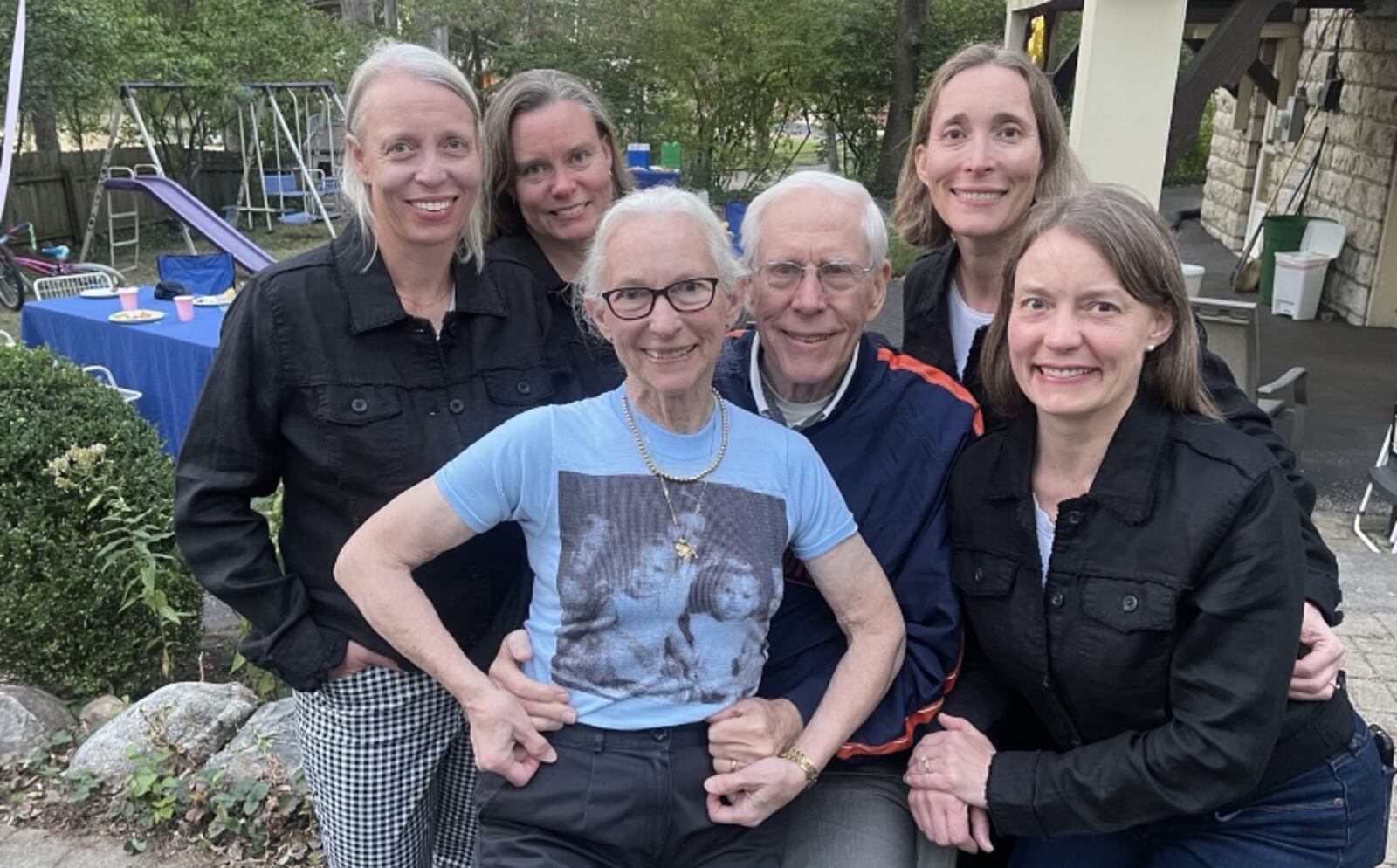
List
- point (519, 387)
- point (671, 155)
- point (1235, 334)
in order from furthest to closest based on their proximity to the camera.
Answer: point (671, 155) < point (1235, 334) < point (519, 387)

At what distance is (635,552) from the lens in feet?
5.87

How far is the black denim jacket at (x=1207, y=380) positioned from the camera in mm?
A: 1968

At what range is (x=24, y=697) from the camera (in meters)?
3.59

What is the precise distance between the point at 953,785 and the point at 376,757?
109 centimetres

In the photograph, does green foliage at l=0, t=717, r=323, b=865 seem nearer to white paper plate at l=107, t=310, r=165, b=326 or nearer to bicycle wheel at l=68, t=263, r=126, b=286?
white paper plate at l=107, t=310, r=165, b=326

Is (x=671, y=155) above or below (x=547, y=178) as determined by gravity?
above

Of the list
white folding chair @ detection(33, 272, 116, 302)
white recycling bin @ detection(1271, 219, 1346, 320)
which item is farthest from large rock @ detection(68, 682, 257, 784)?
white recycling bin @ detection(1271, 219, 1346, 320)

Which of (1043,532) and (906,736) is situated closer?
(1043,532)

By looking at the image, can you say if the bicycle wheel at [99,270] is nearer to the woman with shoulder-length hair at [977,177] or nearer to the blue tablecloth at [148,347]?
the blue tablecloth at [148,347]

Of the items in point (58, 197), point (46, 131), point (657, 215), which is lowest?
point (58, 197)

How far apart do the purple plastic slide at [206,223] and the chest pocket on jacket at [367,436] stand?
31.7 feet

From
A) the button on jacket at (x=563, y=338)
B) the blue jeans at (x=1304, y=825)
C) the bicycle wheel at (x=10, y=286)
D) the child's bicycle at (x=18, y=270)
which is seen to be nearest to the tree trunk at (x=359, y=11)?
the child's bicycle at (x=18, y=270)

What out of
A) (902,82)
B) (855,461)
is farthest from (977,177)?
(902,82)

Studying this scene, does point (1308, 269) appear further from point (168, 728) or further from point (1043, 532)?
point (168, 728)
